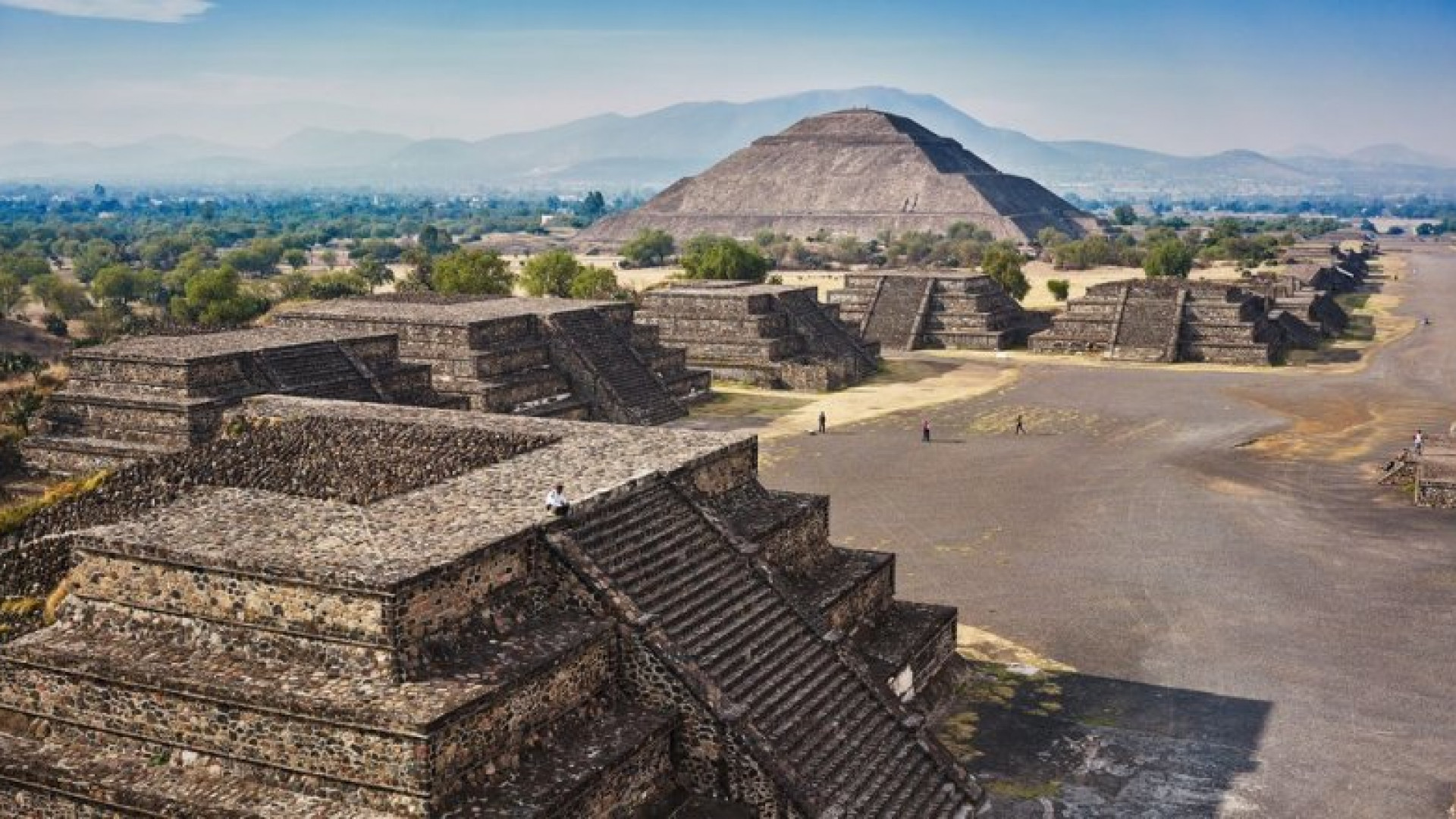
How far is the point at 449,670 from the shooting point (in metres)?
11.8

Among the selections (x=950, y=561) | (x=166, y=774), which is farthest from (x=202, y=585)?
(x=950, y=561)

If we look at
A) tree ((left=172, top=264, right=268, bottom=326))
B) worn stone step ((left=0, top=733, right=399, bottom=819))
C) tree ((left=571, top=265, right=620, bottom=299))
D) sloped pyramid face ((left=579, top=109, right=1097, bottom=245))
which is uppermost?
sloped pyramid face ((left=579, top=109, right=1097, bottom=245))

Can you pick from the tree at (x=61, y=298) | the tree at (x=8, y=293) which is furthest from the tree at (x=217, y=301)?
the tree at (x=8, y=293)

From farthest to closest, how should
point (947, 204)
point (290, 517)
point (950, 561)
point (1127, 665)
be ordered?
point (947, 204) < point (950, 561) < point (1127, 665) < point (290, 517)

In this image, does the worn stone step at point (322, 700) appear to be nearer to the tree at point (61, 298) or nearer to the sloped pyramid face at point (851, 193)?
the tree at point (61, 298)

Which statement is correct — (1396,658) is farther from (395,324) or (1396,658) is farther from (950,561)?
(395,324)

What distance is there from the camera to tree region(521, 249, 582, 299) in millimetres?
59031

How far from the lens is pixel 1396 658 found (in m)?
18.8

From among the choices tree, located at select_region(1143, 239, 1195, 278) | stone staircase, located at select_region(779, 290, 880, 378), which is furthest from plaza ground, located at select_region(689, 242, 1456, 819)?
tree, located at select_region(1143, 239, 1195, 278)

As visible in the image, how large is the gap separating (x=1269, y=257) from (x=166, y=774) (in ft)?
334

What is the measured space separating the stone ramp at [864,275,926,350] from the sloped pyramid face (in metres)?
79.5

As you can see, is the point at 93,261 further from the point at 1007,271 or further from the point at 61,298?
the point at 1007,271

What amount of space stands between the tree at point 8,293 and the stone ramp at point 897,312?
47292 millimetres

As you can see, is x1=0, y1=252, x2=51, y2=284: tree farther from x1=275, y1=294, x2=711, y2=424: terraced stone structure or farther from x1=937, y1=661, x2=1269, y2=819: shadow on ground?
x1=937, y1=661, x2=1269, y2=819: shadow on ground
